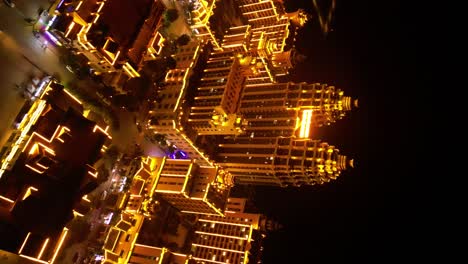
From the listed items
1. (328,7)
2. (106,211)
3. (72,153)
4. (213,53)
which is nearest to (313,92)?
(328,7)

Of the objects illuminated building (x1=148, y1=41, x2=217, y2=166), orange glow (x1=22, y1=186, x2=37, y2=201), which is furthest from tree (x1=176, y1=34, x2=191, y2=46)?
orange glow (x1=22, y1=186, x2=37, y2=201)

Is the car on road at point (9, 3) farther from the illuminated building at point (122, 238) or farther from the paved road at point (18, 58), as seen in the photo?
the illuminated building at point (122, 238)

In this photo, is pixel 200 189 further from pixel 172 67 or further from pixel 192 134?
pixel 172 67

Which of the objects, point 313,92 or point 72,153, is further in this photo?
point 313,92

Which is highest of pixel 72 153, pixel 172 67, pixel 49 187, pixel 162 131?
pixel 172 67

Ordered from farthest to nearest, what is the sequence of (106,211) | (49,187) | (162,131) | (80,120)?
(162,131)
(106,211)
(80,120)
(49,187)

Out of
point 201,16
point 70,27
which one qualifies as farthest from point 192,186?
point 70,27

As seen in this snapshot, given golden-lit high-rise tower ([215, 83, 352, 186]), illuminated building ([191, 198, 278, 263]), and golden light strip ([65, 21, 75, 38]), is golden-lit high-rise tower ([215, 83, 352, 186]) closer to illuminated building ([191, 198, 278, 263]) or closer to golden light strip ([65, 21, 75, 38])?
illuminated building ([191, 198, 278, 263])
